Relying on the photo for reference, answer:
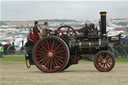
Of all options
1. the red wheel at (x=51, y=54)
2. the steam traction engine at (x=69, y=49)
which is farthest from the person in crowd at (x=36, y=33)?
the red wheel at (x=51, y=54)

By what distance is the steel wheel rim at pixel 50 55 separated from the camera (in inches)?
495

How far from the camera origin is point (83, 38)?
1304cm

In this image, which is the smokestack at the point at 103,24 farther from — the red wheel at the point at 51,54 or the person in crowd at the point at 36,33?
the person in crowd at the point at 36,33

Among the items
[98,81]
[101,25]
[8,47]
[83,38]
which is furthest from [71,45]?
[8,47]

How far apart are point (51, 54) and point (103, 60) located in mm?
1831

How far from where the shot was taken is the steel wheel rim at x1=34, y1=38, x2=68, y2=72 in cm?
1257

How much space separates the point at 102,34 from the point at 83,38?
2.28 feet

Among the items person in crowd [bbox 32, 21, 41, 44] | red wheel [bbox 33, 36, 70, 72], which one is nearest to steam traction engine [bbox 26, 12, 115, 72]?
red wheel [bbox 33, 36, 70, 72]

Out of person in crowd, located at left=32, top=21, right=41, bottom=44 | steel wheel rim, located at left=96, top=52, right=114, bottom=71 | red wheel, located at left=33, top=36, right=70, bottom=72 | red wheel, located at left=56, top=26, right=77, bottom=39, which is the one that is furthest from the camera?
person in crowd, located at left=32, top=21, right=41, bottom=44

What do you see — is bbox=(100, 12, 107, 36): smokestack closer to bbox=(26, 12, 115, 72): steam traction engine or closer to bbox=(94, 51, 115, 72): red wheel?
bbox=(26, 12, 115, 72): steam traction engine

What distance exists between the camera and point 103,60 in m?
12.7

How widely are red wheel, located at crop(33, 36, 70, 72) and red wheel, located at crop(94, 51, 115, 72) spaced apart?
1052mm

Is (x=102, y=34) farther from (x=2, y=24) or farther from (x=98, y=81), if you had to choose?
(x=2, y=24)

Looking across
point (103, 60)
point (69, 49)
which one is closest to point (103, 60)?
point (103, 60)
